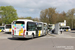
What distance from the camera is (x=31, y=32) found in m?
16.4

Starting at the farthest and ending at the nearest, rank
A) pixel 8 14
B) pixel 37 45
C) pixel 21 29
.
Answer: pixel 8 14 → pixel 21 29 → pixel 37 45

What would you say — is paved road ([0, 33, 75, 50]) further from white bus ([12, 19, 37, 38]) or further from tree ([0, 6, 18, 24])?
tree ([0, 6, 18, 24])

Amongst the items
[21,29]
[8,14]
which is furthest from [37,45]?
[8,14]

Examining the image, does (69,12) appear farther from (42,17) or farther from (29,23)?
(29,23)

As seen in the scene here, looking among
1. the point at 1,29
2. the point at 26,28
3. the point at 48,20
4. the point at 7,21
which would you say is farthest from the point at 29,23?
the point at 7,21

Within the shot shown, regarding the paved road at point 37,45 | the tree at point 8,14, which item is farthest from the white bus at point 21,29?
the tree at point 8,14

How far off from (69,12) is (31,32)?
52.4m

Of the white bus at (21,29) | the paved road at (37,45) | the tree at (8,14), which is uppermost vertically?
the tree at (8,14)

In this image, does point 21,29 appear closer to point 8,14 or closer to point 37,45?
point 37,45

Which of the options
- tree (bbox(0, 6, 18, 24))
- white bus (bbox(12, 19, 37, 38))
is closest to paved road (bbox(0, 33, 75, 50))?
white bus (bbox(12, 19, 37, 38))

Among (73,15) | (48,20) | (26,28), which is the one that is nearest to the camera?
(26,28)

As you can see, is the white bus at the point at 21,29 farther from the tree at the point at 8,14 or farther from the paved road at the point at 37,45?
the tree at the point at 8,14

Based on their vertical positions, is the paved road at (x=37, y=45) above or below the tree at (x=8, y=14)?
below

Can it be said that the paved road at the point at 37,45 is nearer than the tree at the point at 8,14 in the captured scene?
Yes
